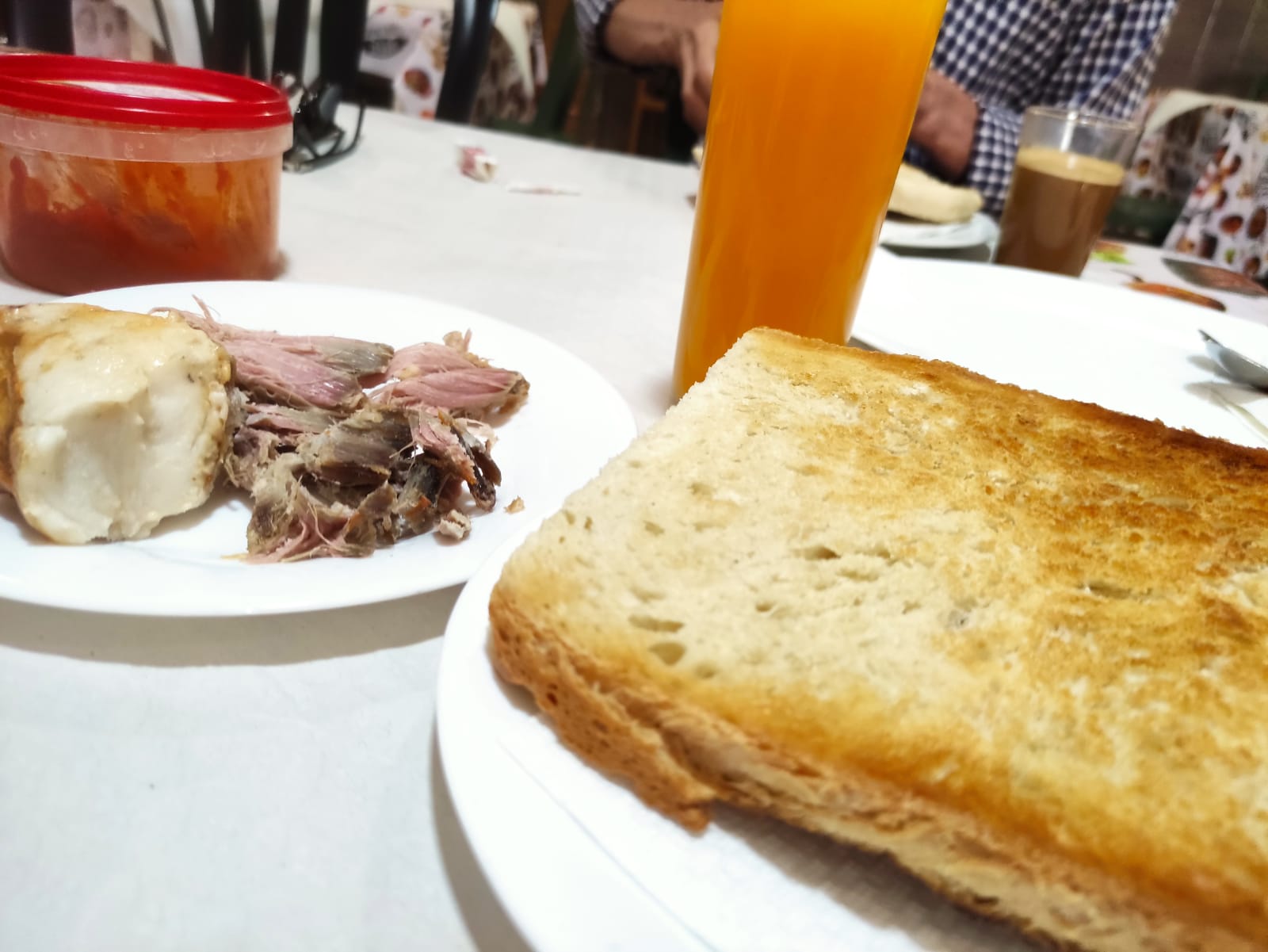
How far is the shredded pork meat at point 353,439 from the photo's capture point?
2.12 feet

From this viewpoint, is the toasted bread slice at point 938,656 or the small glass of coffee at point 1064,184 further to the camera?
the small glass of coffee at point 1064,184

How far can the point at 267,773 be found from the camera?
503 mm

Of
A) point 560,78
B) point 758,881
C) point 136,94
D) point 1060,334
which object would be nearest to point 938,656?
point 758,881

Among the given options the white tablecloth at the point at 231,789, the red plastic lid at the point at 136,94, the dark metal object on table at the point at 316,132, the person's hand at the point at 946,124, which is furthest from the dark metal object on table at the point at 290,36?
the white tablecloth at the point at 231,789

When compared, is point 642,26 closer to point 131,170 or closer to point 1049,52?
point 1049,52

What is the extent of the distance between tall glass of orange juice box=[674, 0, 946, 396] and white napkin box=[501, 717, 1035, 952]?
0.63 m

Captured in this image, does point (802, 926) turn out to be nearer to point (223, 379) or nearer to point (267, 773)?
point (267, 773)

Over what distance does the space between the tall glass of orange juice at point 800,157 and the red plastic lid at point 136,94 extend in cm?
61

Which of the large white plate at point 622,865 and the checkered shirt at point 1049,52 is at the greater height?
the checkered shirt at point 1049,52

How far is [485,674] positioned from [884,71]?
710mm

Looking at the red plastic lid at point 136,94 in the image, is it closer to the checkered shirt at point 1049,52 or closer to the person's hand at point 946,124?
the person's hand at point 946,124

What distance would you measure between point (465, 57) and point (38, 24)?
4.58 feet

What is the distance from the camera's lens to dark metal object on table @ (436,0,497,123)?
2996 millimetres

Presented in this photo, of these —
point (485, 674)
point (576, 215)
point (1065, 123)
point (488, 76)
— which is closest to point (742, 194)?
point (485, 674)
